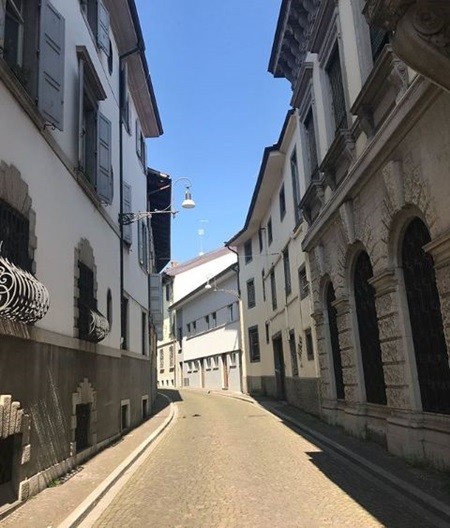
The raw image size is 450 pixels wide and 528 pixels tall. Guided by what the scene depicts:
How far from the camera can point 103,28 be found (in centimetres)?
1284

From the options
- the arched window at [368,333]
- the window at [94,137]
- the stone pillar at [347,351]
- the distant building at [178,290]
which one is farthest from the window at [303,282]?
the distant building at [178,290]

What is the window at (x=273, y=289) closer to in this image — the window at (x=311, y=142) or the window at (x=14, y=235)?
the window at (x=311, y=142)

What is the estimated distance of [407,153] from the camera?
803cm

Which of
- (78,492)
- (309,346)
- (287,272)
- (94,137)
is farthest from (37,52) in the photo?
(287,272)

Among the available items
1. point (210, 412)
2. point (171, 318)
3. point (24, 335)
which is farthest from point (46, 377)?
point (171, 318)

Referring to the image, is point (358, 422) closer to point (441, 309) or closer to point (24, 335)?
point (441, 309)

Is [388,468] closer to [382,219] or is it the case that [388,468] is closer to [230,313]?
[382,219]

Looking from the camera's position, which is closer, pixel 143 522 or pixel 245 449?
pixel 143 522

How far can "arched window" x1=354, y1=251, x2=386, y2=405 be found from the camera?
34.3 ft

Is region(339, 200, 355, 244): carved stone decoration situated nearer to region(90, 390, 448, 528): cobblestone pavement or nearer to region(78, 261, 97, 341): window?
region(90, 390, 448, 528): cobblestone pavement

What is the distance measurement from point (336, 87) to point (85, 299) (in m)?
7.30

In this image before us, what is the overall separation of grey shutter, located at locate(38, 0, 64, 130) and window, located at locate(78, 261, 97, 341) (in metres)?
2.82

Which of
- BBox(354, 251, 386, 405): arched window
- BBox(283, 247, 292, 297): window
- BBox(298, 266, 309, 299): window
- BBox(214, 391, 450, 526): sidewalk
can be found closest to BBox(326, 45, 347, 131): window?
BBox(354, 251, 386, 405): arched window

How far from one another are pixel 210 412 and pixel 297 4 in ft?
44.2
